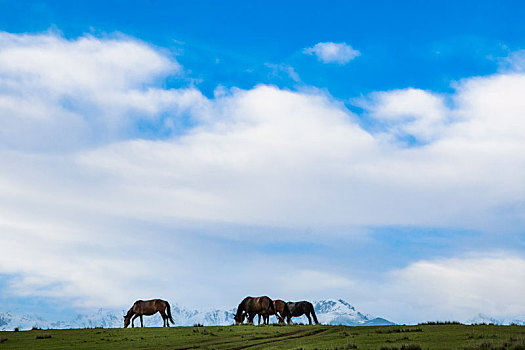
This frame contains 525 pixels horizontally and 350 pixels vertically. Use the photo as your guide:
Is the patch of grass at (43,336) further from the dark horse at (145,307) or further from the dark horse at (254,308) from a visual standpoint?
the dark horse at (254,308)

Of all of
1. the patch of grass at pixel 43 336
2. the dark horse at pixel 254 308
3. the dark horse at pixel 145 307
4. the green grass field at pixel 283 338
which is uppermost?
the dark horse at pixel 145 307

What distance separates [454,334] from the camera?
2755cm

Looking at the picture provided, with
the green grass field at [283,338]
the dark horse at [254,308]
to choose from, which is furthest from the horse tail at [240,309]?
the green grass field at [283,338]

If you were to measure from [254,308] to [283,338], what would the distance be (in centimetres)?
Result: 2194

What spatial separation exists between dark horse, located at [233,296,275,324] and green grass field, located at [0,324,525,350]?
50.1 feet

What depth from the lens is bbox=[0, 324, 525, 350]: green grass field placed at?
79.4 feet

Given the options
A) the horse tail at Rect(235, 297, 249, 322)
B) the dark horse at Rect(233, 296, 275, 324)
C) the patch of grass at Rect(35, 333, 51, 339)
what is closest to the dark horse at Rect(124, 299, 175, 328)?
the horse tail at Rect(235, 297, 249, 322)

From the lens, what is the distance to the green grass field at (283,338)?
24.2m

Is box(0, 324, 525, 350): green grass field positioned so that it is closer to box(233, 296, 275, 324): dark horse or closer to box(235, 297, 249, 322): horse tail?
box(233, 296, 275, 324): dark horse

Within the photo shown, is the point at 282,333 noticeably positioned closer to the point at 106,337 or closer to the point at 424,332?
the point at 424,332

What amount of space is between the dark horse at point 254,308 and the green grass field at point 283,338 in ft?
50.1

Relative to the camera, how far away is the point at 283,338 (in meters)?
31.1

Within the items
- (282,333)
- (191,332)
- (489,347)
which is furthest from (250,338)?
(489,347)

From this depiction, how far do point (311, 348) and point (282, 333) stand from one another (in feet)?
30.1
